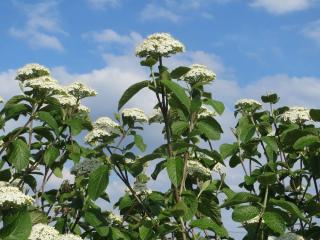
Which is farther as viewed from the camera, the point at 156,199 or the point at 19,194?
the point at 156,199

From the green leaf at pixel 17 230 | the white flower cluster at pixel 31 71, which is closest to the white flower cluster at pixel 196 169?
the white flower cluster at pixel 31 71

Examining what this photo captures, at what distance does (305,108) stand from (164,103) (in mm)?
2484

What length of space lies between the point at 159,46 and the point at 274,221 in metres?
1.88

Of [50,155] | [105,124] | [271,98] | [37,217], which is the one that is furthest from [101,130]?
[271,98]

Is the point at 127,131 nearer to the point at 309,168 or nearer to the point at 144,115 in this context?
the point at 144,115

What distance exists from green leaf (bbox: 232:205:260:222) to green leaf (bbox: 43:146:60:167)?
2.34 metres

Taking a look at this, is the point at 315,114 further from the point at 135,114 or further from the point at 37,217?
the point at 37,217

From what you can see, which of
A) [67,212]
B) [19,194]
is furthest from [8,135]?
[19,194]

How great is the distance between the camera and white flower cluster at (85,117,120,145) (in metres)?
6.30

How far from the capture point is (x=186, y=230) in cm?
517

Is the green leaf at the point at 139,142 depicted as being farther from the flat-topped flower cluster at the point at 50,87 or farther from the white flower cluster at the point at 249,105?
the white flower cluster at the point at 249,105

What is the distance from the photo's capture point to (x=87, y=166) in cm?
641

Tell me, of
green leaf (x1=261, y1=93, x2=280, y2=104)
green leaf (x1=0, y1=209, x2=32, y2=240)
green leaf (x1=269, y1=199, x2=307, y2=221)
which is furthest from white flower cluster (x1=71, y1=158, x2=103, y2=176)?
green leaf (x1=261, y1=93, x2=280, y2=104)

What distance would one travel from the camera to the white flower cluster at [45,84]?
616 cm
